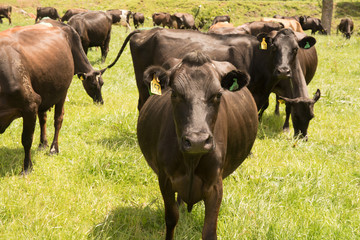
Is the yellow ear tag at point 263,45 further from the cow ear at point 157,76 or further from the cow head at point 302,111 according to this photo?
the cow ear at point 157,76

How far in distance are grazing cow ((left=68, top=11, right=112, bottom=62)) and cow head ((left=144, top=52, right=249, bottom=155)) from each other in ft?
35.1

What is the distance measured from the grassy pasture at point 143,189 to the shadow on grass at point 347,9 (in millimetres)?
38458

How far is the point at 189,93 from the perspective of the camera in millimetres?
2420

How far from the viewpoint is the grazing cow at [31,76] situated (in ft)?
13.9

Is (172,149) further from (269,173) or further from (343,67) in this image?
(343,67)

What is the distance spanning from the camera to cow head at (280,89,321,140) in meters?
6.07

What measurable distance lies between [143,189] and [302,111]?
3330mm

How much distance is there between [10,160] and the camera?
489 centimetres

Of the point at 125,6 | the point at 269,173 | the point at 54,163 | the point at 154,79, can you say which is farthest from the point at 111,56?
the point at 125,6

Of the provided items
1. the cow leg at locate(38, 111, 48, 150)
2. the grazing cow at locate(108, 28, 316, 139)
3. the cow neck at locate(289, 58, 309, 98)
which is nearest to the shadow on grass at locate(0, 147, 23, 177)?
the cow leg at locate(38, 111, 48, 150)

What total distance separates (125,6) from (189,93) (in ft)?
138

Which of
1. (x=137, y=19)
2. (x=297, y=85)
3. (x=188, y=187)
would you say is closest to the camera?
(x=188, y=187)

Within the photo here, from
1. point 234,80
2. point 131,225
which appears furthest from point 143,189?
point 234,80

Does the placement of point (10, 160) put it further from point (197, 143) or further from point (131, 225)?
point (197, 143)
